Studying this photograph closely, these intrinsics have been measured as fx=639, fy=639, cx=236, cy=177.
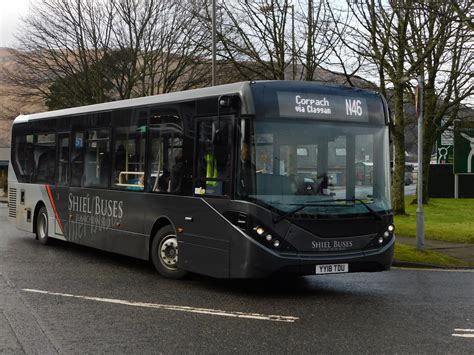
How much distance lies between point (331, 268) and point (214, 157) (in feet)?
6.80

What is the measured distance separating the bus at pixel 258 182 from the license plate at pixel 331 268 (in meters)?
0.02

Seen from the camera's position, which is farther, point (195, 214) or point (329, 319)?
point (195, 214)

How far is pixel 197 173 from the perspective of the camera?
871 centimetres

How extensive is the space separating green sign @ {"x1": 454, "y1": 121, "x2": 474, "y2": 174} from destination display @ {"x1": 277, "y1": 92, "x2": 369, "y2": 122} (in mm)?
21173

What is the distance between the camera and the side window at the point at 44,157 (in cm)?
1305

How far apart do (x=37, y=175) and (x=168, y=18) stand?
18.9 metres

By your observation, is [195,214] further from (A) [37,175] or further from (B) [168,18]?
(B) [168,18]

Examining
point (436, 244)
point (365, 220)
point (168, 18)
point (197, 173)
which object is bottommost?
point (436, 244)

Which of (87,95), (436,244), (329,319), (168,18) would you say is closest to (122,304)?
(329,319)

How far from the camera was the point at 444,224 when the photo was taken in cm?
2100

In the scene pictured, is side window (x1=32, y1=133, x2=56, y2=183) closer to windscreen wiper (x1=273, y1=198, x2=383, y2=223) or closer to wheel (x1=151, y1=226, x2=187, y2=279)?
wheel (x1=151, y1=226, x2=187, y2=279)

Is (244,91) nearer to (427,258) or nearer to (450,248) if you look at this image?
(427,258)

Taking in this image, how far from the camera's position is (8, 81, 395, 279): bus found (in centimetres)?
788

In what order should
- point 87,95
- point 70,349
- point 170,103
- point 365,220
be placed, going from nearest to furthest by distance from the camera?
point 70,349 < point 365,220 < point 170,103 < point 87,95
